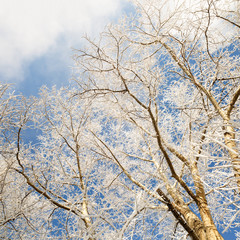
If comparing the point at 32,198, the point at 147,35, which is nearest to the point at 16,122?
the point at 147,35

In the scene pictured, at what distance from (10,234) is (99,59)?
444 cm

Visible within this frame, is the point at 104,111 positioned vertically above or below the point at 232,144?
above

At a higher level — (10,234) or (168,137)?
(168,137)

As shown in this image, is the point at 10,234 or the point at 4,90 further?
the point at 10,234

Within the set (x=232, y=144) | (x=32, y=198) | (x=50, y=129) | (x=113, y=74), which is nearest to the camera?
(x=232, y=144)

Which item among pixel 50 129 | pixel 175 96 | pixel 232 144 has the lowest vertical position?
pixel 232 144

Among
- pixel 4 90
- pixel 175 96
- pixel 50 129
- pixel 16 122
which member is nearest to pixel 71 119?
pixel 50 129

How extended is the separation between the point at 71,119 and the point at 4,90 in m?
2.61

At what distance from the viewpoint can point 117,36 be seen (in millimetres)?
3688

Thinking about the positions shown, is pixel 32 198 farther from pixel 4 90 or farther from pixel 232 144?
pixel 232 144

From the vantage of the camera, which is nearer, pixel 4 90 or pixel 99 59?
pixel 4 90

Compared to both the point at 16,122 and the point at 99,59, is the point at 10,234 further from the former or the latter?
the point at 99,59

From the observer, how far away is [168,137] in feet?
18.1

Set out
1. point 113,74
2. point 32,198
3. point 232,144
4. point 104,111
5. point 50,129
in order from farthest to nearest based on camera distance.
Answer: point 32,198 → point 50,129 → point 104,111 → point 113,74 → point 232,144
